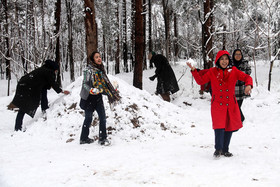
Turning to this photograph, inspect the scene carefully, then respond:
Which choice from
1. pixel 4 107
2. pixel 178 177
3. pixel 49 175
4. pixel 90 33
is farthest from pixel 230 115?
pixel 4 107

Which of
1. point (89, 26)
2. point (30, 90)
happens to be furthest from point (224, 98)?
point (89, 26)

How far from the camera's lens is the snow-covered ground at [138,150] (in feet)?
9.84

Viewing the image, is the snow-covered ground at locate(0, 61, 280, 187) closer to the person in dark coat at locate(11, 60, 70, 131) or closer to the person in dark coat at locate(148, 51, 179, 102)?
the person in dark coat at locate(11, 60, 70, 131)

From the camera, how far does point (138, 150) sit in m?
4.50

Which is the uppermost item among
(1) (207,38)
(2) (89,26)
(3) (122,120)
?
(1) (207,38)

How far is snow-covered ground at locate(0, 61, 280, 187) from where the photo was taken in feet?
9.84

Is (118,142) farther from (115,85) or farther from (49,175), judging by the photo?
(49,175)

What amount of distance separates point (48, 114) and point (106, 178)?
367 centimetres

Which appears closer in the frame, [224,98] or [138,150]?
[224,98]

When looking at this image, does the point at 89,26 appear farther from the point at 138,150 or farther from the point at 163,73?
the point at 138,150

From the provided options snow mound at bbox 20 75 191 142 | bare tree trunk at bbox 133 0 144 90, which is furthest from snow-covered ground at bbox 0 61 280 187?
bare tree trunk at bbox 133 0 144 90

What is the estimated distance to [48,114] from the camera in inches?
241

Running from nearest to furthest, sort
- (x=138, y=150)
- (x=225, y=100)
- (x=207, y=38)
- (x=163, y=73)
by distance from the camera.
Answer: (x=225, y=100) < (x=138, y=150) < (x=163, y=73) < (x=207, y=38)

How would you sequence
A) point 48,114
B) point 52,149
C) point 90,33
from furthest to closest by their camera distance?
point 90,33 → point 48,114 → point 52,149
